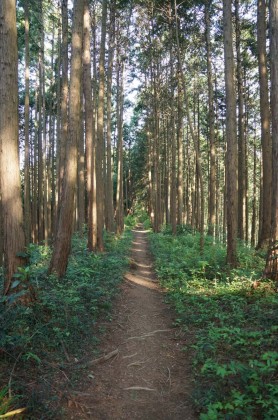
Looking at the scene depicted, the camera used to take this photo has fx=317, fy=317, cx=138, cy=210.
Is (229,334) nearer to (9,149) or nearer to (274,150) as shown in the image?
(274,150)

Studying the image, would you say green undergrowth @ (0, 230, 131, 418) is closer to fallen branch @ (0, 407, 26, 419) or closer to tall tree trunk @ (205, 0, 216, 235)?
fallen branch @ (0, 407, 26, 419)

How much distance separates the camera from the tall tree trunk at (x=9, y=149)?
4965 millimetres

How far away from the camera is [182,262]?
439 inches

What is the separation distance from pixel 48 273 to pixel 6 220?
9.41 ft

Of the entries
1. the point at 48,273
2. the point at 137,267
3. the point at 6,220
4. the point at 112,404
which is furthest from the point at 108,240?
the point at 112,404

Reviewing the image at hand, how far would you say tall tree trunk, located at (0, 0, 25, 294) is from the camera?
16.3ft

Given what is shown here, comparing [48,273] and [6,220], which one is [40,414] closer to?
[6,220]

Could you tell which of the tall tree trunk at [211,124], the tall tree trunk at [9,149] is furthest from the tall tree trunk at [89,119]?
the tall tree trunk at [9,149]

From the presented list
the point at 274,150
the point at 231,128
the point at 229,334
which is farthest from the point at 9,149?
the point at 231,128

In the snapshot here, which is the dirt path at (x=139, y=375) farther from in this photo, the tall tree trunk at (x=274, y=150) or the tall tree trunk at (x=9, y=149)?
the tall tree trunk at (x=274, y=150)

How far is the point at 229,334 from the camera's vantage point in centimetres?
516

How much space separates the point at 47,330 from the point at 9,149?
2.89m

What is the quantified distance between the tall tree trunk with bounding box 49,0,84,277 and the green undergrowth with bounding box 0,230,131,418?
1.71ft

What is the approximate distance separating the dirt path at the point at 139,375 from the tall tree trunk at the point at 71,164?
1.84 metres
